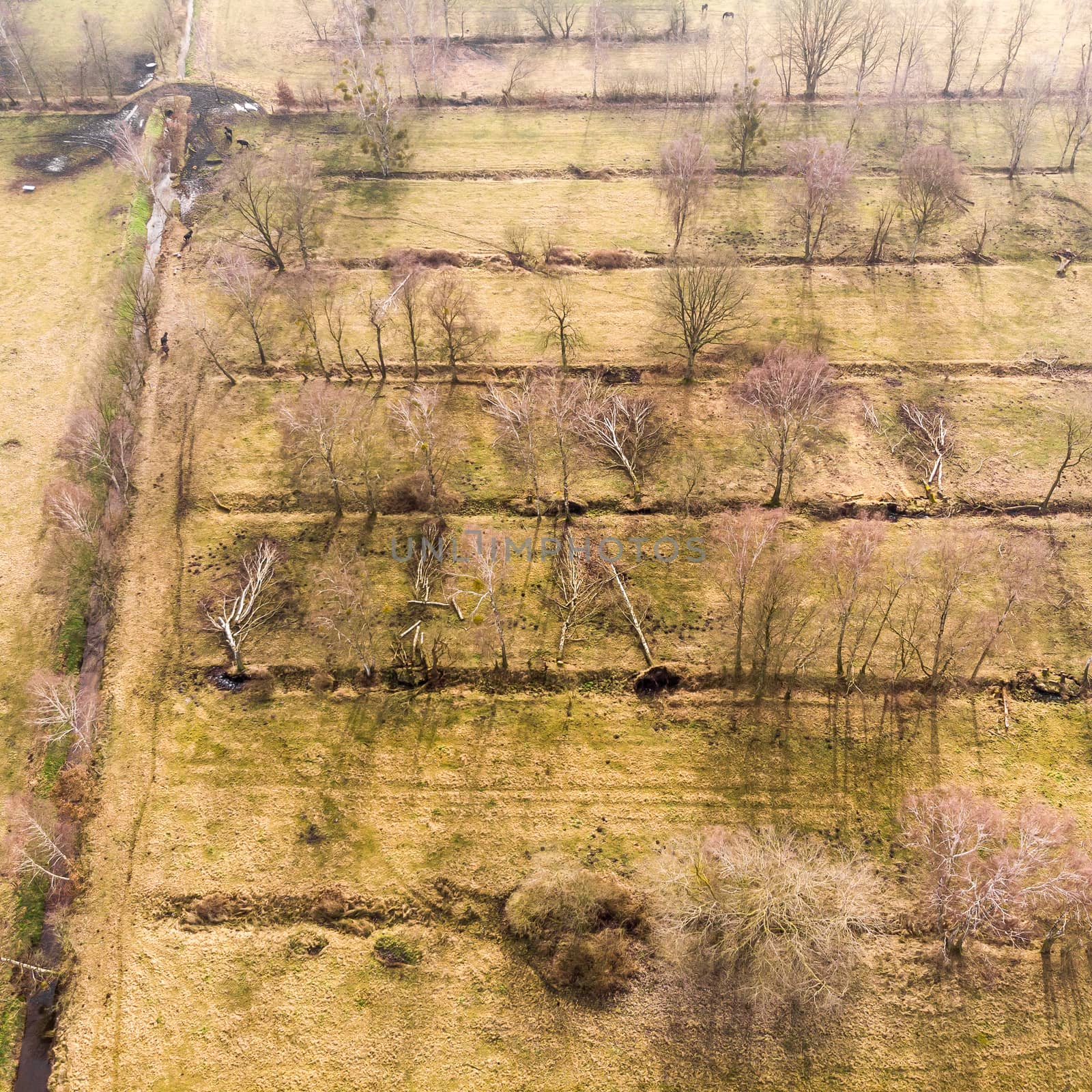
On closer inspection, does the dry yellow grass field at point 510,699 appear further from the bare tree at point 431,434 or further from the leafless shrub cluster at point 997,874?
the bare tree at point 431,434

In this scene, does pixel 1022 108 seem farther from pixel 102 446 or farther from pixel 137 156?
pixel 102 446

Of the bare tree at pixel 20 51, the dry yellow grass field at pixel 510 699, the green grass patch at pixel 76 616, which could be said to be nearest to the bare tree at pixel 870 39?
the dry yellow grass field at pixel 510 699

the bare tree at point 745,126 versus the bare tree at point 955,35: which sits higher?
the bare tree at point 955,35

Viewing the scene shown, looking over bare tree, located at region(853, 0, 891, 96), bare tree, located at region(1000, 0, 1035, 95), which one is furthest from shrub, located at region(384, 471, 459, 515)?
bare tree, located at region(1000, 0, 1035, 95)

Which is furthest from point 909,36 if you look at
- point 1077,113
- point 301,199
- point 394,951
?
point 394,951

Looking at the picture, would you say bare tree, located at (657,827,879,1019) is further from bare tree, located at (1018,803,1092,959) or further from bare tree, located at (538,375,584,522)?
bare tree, located at (538,375,584,522)

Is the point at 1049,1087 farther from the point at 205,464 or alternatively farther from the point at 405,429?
the point at 205,464
